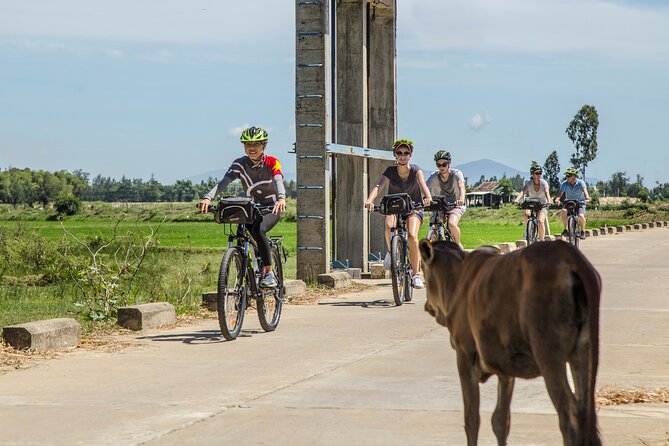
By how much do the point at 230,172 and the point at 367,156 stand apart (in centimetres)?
832

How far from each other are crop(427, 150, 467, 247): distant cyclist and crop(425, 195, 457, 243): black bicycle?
0.03 meters

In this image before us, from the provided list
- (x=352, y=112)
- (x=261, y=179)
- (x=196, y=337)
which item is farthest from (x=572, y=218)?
(x=196, y=337)

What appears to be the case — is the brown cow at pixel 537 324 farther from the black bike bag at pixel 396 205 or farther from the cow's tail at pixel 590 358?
the black bike bag at pixel 396 205

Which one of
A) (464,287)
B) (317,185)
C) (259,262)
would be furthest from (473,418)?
(317,185)

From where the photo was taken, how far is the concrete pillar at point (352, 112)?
65.6 ft

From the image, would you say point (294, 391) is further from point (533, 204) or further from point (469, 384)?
point (533, 204)

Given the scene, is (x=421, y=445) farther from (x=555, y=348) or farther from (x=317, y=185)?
(x=317, y=185)

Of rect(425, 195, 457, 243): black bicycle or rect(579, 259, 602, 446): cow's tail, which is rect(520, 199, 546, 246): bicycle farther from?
rect(579, 259, 602, 446): cow's tail

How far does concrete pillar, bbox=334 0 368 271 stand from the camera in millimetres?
19984

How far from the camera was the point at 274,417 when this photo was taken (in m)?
7.03

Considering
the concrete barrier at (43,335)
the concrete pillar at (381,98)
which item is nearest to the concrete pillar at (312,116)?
the concrete pillar at (381,98)

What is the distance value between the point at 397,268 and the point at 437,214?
1963mm

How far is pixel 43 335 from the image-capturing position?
10.2 m

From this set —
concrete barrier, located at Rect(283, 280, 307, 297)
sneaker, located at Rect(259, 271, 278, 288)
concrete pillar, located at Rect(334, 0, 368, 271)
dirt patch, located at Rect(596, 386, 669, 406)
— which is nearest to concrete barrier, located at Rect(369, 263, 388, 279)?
concrete pillar, located at Rect(334, 0, 368, 271)
